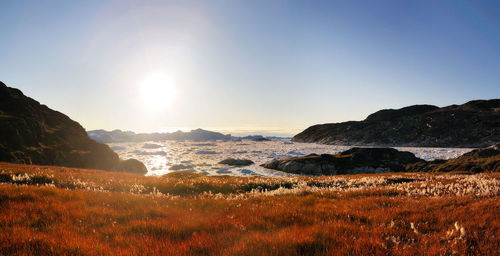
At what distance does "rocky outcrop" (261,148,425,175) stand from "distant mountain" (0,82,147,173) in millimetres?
39701

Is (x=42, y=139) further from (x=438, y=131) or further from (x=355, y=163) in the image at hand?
(x=438, y=131)

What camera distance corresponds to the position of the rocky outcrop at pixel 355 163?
52094 millimetres

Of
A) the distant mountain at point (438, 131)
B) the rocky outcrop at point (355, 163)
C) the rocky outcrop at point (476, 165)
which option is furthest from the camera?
the distant mountain at point (438, 131)

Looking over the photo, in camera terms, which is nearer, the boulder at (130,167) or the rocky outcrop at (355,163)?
the boulder at (130,167)

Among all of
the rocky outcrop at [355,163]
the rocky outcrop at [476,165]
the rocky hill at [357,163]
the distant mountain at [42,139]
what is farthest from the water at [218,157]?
the rocky outcrop at [476,165]

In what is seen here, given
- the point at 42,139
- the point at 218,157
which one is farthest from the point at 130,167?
the point at 218,157

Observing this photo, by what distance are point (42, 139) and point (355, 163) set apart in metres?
61.5

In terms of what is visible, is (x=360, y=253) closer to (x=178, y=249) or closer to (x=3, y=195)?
(x=178, y=249)

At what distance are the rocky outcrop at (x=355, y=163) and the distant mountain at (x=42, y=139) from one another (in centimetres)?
3970

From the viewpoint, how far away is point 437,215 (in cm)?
622

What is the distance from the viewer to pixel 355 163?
54.4 metres

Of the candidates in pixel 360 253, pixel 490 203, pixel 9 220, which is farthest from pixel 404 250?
pixel 9 220

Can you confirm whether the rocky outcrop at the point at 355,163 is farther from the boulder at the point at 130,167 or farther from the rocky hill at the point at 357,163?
the boulder at the point at 130,167

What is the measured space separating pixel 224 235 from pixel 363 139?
16596 cm
